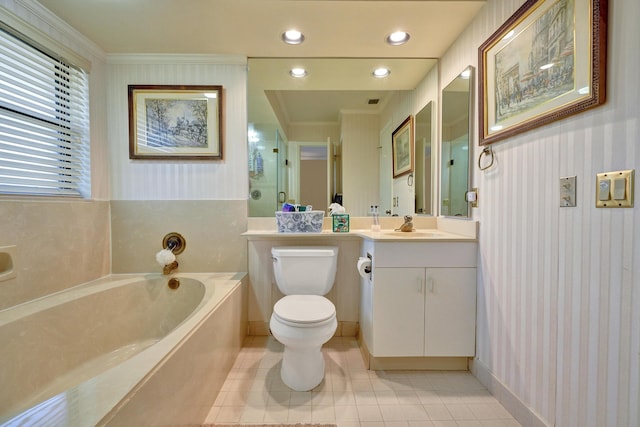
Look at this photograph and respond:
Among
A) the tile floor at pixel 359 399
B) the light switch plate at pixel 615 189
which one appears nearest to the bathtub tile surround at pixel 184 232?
the tile floor at pixel 359 399

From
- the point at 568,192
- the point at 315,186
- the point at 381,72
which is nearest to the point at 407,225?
the point at 315,186

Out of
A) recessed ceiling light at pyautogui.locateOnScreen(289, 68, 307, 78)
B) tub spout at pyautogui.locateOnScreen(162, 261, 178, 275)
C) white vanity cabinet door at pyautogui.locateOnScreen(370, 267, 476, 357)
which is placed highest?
recessed ceiling light at pyautogui.locateOnScreen(289, 68, 307, 78)

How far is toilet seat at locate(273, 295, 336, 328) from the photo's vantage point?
1339 mm

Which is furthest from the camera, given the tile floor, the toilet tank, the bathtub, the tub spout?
the tub spout

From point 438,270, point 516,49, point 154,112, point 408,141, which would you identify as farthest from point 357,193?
point 154,112

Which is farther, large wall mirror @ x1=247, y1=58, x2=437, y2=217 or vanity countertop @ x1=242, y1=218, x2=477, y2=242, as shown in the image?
large wall mirror @ x1=247, y1=58, x2=437, y2=217

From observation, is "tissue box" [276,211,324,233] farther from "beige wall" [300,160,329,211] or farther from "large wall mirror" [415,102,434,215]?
"large wall mirror" [415,102,434,215]

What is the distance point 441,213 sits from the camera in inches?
77.9

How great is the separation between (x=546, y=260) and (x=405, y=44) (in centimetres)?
159

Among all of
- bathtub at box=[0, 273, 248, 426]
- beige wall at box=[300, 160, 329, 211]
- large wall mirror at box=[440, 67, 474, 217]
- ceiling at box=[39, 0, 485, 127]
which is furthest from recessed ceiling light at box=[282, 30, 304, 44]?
bathtub at box=[0, 273, 248, 426]

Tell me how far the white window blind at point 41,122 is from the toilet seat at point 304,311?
156 cm

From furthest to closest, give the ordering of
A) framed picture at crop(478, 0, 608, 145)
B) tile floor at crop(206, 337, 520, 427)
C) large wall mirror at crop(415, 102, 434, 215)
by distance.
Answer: large wall mirror at crop(415, 102, 434, 215), tile floor at crop(206, 337, 520, 427), framed picture at crop(478, 0, 608, 145)

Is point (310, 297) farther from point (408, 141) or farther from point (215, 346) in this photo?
point (408, 141)

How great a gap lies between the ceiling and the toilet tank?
1.10 metres
